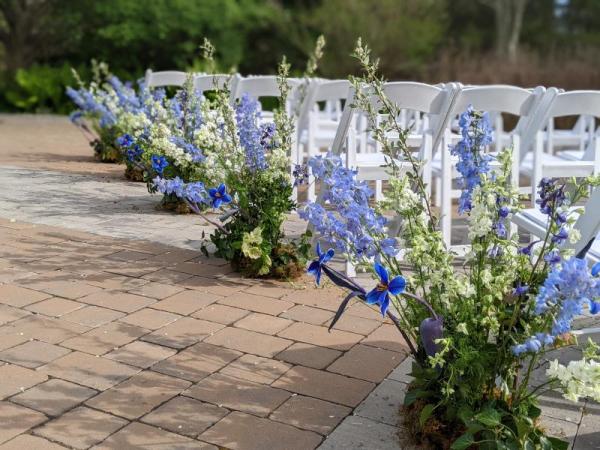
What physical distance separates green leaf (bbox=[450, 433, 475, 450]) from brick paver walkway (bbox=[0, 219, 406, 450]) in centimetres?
46

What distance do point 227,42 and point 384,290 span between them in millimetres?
15128

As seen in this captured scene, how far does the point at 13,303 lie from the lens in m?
3.69

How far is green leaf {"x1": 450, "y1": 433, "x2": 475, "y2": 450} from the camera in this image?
7.61 ft

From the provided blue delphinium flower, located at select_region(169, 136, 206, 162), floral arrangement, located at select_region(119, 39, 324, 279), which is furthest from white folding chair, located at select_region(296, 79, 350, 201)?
floral arrangement, located at select_region(119, 39, 324, 279)

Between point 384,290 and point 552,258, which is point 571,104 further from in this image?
point 384,290

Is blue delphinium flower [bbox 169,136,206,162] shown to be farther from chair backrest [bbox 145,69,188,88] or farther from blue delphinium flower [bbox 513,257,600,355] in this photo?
blue delphinium flower [bbox 513,257,600,355]

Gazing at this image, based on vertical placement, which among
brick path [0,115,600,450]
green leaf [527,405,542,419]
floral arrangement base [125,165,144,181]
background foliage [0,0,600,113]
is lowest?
brick path [0,115,600,450]

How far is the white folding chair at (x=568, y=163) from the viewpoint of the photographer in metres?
4.83

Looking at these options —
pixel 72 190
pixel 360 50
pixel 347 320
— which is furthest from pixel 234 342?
pixel 72 190

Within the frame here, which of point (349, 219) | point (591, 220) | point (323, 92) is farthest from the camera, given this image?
point (323, 92)

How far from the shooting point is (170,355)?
10.5 feet

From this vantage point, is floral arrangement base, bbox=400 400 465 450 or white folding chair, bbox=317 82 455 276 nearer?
floral arrangement base, bbox=400 400 465 450

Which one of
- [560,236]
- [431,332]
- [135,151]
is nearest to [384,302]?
[431,332]

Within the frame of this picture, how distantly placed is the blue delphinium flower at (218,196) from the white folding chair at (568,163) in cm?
193
